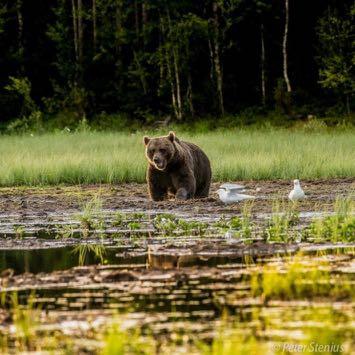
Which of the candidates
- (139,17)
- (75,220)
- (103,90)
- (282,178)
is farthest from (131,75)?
(75,220)

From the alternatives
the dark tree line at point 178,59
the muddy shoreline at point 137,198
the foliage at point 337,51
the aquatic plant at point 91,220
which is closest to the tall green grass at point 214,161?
the muddy shoreline at point 137,198

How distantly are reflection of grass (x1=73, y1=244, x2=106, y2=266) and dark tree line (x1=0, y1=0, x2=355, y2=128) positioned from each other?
25.8 metres

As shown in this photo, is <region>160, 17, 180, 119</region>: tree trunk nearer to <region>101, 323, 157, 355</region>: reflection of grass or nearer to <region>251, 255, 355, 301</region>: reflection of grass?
<region>251, 255, 355, 301</region>: reflection of grass

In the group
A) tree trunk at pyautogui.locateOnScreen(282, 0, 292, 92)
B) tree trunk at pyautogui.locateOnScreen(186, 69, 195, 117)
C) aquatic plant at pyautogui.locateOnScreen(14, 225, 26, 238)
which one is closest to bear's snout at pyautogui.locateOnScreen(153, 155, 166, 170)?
aquatic plant at pyautogui.locateOnScreen(14, 225, 26, 238)

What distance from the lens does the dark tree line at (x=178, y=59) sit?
37281 millimetres

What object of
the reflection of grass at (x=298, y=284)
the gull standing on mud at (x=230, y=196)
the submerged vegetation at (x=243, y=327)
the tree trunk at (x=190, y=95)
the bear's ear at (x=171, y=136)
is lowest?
the tree trunk at (x=190, y=95)

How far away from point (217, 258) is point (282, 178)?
956 cm

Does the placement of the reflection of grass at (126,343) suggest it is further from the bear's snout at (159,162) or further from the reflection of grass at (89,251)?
the bear's snout at (159,162)

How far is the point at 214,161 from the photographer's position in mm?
20172

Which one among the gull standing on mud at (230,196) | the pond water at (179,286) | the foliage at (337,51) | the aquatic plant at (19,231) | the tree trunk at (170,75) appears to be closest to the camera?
the pond water at (179,286)

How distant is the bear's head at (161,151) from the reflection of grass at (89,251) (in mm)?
4696

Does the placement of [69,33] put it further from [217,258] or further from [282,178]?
[217,258]

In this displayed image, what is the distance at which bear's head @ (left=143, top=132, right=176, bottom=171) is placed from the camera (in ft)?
49.8

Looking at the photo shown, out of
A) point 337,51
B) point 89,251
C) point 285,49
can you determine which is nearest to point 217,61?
point 285,49
